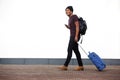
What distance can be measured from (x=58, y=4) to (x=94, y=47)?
54.5 inches

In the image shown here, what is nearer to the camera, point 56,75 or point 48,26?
point 56,75

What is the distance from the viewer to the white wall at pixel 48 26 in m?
8.02

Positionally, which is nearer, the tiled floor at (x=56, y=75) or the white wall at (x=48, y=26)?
the tiled floor at (x=56, y=75)

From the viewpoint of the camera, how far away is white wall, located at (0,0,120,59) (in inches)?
316

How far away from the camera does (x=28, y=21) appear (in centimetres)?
804

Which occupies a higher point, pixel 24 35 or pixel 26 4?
pixel 26 4

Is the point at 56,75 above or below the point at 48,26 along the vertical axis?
below

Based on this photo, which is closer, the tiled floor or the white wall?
the tiled floor

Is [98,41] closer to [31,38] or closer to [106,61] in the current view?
[106,61]

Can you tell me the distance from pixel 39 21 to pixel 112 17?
1800 mm

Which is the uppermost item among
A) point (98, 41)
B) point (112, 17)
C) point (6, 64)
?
point (112, 17)

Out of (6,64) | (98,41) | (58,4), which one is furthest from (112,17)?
(6,64)

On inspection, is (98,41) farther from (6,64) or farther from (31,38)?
(6,64)

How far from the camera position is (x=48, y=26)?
8.05 metres
